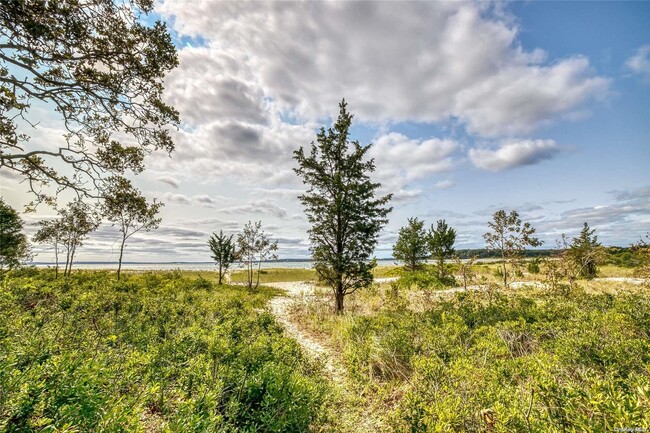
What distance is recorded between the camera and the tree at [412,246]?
33438 mm

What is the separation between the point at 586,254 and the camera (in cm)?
2211

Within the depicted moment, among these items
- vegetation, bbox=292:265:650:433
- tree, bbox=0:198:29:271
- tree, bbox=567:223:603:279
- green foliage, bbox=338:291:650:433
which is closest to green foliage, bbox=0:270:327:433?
vegetation, bbox=292:265:650:433

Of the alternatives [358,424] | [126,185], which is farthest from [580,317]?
[126,185]

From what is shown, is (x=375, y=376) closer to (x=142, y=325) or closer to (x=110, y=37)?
(x=142, y=325)

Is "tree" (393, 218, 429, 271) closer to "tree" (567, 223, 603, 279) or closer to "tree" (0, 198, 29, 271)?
"tree" (567, 223, 603, 279)

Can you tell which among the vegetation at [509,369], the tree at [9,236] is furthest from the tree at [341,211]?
the tree at [9,236]

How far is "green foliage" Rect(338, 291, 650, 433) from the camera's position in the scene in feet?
9.85

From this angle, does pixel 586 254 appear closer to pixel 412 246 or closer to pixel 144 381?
pixel 412 246

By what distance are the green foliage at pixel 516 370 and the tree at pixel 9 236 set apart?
37709mm

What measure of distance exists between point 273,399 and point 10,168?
10.1 metres

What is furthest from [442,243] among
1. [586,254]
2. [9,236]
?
[9,236]

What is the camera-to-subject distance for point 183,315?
9.34 m

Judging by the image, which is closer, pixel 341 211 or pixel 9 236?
pixel 341 211

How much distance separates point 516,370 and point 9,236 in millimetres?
44281
